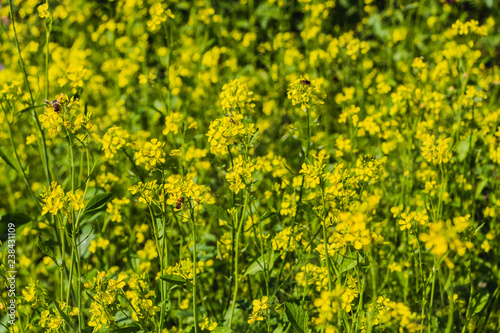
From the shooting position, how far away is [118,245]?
2.64 metres

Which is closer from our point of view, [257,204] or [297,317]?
[297,317]

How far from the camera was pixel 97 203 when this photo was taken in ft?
5.58

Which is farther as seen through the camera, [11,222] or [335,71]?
[335,71]

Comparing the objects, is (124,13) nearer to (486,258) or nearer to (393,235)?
(393,235)

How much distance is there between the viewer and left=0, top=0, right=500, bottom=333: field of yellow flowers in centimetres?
153

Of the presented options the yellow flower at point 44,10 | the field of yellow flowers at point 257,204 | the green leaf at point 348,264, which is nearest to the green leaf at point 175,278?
the field of yellow flowers at point 257,204

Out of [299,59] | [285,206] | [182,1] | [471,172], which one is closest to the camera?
[285,206]

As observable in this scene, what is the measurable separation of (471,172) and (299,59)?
175 centimetres

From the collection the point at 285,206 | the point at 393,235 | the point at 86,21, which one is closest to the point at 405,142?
the point at 393,235

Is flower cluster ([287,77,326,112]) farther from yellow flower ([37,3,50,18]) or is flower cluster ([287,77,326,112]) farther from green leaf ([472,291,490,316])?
yellow flower ([37,3,50,18])

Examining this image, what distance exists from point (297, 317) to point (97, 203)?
782 millimetres

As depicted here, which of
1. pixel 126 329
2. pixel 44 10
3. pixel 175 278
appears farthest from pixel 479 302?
pixel 44 10

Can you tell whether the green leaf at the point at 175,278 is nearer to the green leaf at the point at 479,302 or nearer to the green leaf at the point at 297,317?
the green leaf at the point at 297,317

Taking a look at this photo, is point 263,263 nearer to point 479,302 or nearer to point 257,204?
point 257,204
